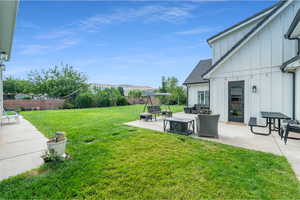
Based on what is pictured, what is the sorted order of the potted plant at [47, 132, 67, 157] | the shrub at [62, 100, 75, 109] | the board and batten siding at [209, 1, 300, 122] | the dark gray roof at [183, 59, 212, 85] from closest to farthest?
the potted plant at [47, 132, 67, 157] < the board and batten siding at [209, 1, 300, 122] < the dark gray roof at [183, 59, 212, 85] < the shrub at [62, 100, 75, 109]

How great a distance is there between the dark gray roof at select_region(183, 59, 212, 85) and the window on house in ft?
4.08

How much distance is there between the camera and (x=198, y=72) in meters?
14.6

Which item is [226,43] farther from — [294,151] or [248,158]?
[248,158]

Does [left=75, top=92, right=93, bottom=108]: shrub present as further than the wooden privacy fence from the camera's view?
Yes

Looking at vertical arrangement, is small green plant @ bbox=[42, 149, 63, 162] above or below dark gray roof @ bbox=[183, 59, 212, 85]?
below

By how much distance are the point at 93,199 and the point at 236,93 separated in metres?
8.29

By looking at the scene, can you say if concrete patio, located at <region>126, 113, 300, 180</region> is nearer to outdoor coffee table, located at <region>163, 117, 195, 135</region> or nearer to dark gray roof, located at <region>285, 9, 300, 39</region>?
outdoor coffee table, located at <region>163, 117, 195, 135</region>

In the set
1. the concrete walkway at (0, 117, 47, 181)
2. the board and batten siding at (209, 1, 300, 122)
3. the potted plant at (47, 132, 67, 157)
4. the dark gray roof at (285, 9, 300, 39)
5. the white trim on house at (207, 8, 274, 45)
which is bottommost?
the concrete walkway at (0, 117, 47, 181)

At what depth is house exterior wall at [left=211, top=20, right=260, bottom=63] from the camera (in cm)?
891

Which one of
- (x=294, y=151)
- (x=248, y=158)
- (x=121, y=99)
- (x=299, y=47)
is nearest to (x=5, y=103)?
(x=121, y=99)

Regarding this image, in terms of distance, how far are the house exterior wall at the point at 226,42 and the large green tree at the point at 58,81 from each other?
21747mm

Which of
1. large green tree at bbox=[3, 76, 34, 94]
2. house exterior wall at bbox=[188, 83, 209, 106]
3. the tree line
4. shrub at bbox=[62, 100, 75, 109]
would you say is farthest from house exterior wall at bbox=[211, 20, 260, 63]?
large green tree at bbox=[3, 76, 34, 94]

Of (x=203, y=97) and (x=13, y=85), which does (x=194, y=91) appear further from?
(x=13, y=85)

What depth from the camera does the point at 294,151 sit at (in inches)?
148
